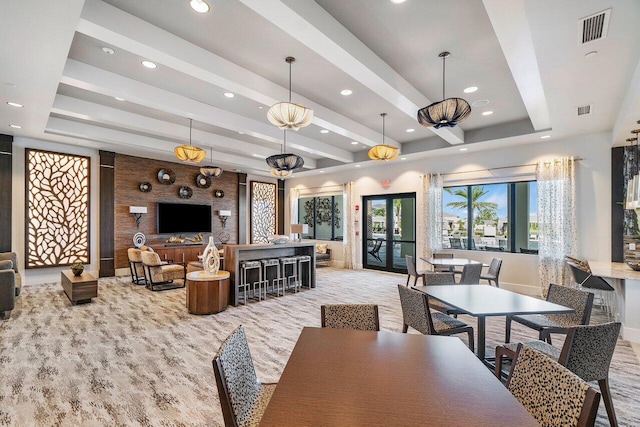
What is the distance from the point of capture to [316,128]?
6.77 metres

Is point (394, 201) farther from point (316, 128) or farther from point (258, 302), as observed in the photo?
point (258, 302)

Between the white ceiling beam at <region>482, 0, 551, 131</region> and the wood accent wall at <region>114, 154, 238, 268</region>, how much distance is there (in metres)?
8.56

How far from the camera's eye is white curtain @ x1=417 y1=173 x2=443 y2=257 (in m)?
7.86

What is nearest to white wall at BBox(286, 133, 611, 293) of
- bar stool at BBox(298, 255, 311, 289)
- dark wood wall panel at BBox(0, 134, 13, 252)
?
bar stool at BBox(298, 255, 311, 289)

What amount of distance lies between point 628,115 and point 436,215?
165 inches

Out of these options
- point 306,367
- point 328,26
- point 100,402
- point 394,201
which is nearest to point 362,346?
point 306,367

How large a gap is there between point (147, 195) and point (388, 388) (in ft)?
29.2

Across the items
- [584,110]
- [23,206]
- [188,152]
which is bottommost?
[23,206]

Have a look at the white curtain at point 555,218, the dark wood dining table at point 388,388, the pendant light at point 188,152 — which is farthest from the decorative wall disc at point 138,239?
the white curtain at point 555,218

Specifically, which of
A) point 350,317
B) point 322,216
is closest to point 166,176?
point 322,216

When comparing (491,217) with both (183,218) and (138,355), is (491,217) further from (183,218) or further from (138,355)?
(183,218)

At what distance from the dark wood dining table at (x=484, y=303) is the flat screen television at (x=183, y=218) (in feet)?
25.7

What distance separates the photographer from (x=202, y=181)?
968cm

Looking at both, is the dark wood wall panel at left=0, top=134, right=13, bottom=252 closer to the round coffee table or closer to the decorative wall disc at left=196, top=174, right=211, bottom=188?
the decorative wall disc at left=196, top=174, right=211, bottom=188
